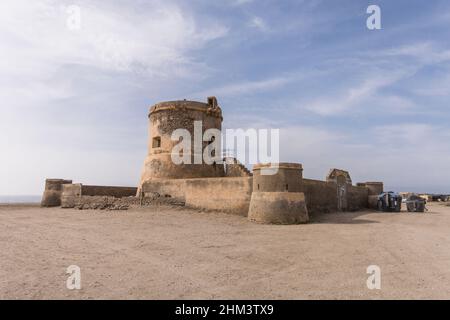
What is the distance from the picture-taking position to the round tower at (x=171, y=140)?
66.0 feet

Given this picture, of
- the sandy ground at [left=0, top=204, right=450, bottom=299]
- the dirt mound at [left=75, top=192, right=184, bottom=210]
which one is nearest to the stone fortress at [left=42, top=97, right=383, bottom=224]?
the dirt mound at [left=75, top=192, right=184, bottom=210]

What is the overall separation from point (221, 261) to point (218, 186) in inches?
332

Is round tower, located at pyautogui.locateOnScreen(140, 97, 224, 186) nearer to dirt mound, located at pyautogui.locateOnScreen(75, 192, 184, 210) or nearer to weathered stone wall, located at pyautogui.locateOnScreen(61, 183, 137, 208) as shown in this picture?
weathered stone wall, located at pyautogui.locateOnScreen(61, 183, 137, 208)

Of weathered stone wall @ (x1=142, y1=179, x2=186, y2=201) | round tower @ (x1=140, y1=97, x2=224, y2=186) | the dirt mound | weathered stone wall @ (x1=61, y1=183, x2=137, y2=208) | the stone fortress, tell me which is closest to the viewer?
the stone fortress

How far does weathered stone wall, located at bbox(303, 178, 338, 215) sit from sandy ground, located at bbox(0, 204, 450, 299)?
13.8 ft

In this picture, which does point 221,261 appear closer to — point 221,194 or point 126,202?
point 221,194

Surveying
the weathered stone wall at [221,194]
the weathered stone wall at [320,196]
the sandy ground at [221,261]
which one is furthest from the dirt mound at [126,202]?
the weathered stone wall at [320,196]

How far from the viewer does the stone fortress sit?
12586 millimetres

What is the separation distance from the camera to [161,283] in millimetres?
5043

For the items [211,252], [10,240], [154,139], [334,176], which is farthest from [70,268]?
[334,176]

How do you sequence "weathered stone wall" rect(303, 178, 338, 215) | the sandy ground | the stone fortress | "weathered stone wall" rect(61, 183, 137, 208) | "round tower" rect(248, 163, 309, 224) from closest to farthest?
the sandy ground, "round tower" rect(248, 163, 309, 224), the stone fortress, "weathered stone wall" rect(303, 178, 338, 215), "weathered stone wall" rect(61, 183, 137, 208)

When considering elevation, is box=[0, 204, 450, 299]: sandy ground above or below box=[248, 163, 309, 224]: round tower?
below
